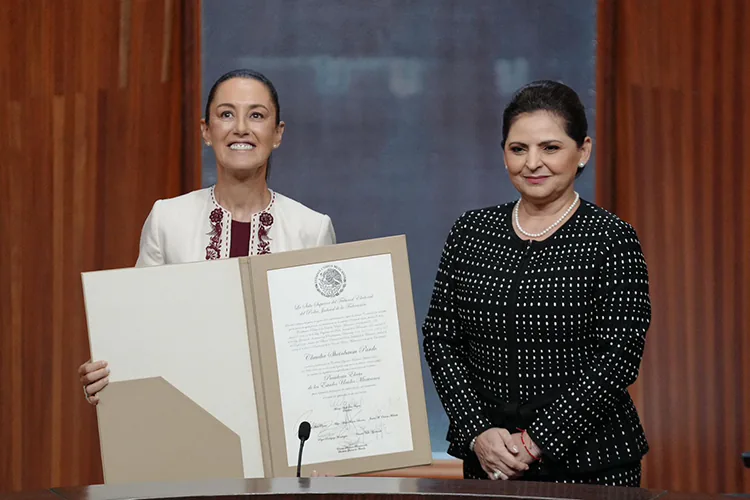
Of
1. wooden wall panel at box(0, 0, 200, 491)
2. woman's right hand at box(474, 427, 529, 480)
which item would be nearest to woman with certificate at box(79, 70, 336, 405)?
woman's right hand at box(474, 427, 529, 480)

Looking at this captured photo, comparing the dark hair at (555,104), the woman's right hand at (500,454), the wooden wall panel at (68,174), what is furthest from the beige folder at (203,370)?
the wooden wall panel at (68,174)

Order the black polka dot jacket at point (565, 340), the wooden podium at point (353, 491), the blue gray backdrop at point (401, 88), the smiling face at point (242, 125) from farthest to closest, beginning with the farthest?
the blue gray backdrop at point (401, 88) → the smiling face at point (242, 125) → the black polka dot jacket at point (565, 340) → the wooden podium at point (353, 491)

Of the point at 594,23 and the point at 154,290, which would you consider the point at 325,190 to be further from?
the point at 154,290

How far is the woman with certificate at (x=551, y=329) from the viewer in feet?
6.78

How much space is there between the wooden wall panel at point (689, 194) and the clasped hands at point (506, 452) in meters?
1.68

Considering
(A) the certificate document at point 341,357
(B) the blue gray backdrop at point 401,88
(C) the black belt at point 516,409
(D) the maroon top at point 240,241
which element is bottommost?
(C) the black belt at point 516,409

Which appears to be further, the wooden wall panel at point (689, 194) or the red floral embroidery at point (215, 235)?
the wooden wall panel at point (689, 194)

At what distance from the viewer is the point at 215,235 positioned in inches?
93.2

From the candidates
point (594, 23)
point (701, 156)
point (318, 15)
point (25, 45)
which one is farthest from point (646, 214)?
point (25, 45)

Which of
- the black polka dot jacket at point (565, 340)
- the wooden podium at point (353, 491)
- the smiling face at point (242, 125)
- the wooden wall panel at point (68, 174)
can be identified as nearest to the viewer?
the wooden podium at point (353, 491)

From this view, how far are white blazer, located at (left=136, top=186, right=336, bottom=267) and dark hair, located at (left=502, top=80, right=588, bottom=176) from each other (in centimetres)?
59

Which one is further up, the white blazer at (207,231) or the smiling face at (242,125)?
the smiling face at (242,125)
